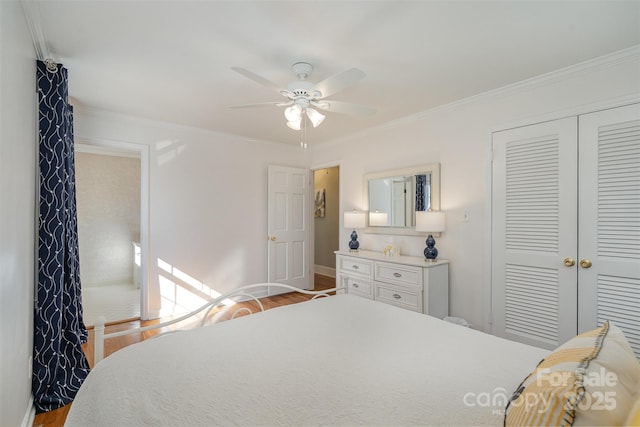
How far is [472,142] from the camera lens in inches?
122

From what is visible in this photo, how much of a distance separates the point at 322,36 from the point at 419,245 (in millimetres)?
2493

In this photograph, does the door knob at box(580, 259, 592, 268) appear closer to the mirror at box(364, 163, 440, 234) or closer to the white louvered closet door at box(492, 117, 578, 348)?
the white louvered closet door at box(492, 117, 578, 348)

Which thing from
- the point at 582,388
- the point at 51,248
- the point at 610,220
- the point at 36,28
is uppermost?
the point at 36,28

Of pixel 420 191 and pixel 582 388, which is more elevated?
pixel 420 191

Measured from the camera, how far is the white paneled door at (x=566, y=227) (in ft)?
7.27

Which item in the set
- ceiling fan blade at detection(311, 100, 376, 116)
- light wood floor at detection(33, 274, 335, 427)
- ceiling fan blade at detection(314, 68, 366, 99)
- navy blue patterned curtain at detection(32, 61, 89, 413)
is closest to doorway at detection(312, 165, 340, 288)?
light wood floor at detection(33, 274, 335, 427)

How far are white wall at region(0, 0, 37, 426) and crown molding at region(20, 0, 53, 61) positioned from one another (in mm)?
80

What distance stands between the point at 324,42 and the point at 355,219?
94.7 inches

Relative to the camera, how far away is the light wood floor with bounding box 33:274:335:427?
1.94 meters

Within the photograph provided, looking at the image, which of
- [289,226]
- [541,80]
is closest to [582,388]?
[541,80]

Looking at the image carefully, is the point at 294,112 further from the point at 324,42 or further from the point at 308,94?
the point at 324,42

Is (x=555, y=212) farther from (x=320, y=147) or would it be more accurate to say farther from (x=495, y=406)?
(x=320, y=147)

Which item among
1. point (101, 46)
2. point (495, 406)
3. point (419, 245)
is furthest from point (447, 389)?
point (101, 46)

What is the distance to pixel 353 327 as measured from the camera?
66.8 inches
